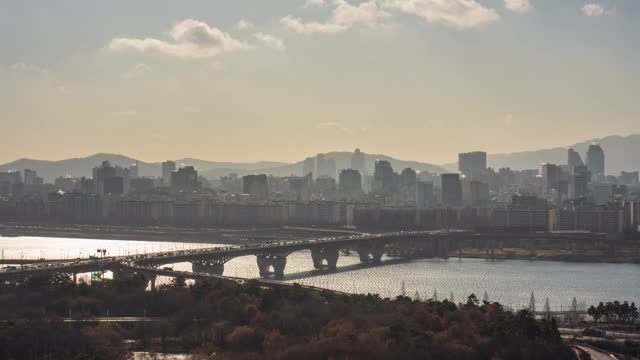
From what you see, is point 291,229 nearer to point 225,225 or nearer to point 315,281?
point 225,225

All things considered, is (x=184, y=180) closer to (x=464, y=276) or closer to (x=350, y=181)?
(x=350, y=181)

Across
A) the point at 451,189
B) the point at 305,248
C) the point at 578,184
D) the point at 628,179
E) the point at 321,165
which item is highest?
the point at 321,165

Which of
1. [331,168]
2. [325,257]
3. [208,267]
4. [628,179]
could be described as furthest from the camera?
[331,168]

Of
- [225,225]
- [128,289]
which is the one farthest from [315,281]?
[225,225]

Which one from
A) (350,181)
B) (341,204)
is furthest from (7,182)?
(341,204)

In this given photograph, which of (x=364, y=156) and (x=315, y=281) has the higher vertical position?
(x=364, y=156)

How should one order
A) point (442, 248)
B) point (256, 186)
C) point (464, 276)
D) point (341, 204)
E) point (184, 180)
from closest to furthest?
point (464, 276) → point (442, 248) → point (341, 204) → point (256, 186) → point (184, 180)

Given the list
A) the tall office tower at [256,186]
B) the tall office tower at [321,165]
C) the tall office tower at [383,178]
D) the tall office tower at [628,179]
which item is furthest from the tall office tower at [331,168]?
the tall office tower at [256,186]
